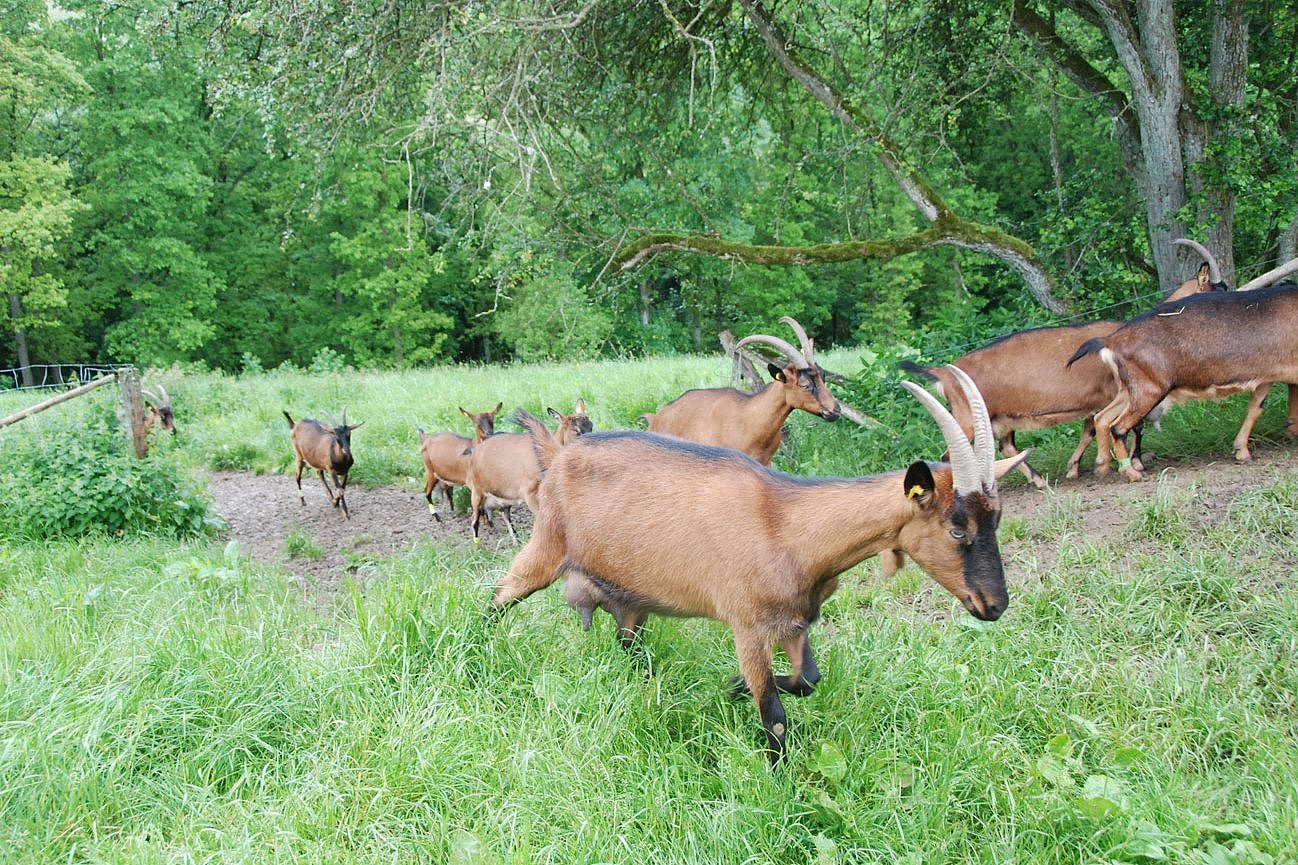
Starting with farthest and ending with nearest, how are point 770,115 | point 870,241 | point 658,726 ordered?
→ point 770,115 < point 870,241 < point 658,726

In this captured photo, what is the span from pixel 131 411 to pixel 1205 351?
9.22 meters

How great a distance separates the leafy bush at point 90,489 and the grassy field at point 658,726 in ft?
7.39

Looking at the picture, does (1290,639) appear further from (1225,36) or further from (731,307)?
(731,307)

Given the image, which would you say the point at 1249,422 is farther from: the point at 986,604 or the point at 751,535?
the point at 751,535

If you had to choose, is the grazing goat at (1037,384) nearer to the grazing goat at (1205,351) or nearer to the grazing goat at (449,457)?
the grazing goat at (1205,351)

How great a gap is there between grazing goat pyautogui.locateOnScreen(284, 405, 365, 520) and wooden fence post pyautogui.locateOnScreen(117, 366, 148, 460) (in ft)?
5.91

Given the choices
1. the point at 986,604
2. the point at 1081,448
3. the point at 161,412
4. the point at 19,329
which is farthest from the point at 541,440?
the point at 19,329

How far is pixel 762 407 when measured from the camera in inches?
295

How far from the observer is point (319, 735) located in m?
3.75

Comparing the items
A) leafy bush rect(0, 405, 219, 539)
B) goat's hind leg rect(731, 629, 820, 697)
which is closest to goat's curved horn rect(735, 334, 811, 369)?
goat's hind leg rect(731, 629, 820, 697)

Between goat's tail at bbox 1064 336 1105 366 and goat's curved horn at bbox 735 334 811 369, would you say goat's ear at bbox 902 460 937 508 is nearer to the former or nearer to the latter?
goat's curved horn at bbox 735 334 811 369

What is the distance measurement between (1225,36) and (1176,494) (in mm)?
4388

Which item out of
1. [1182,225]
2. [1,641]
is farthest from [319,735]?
[1182,225]

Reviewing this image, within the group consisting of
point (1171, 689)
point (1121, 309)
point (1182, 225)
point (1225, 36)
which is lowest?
point (1171, 689)
